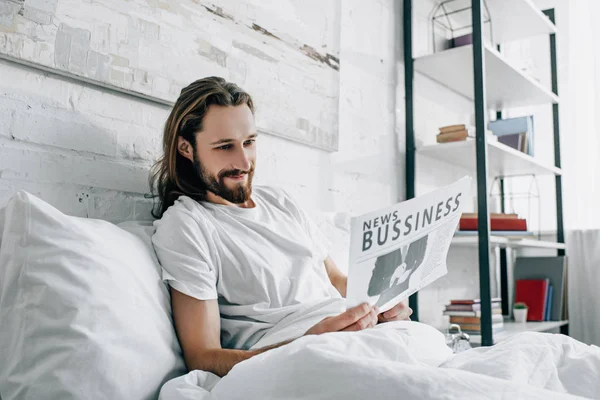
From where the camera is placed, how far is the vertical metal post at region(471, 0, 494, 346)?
201 centimetres

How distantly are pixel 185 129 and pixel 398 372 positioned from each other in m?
0.87

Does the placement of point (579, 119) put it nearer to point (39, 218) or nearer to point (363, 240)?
point (363, 240)

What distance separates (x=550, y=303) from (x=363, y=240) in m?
2.10

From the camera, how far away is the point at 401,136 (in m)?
2.41

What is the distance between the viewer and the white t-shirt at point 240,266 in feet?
3.62

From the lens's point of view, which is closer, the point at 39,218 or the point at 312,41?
the point at 39,218

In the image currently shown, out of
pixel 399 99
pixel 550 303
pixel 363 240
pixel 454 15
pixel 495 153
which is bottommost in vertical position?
pixel 550 303

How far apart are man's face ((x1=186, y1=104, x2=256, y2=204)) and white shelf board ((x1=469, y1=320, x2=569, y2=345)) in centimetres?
127

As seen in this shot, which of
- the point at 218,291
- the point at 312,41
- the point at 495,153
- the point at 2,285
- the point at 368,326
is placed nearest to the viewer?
the point at 2,285

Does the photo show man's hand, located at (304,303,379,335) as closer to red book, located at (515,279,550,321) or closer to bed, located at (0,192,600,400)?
bed, located at (0,192,600,400)

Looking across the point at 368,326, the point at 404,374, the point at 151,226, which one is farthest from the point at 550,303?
the point at 404,374

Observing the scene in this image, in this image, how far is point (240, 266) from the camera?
121 centimetres

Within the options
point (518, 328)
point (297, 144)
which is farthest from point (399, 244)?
point (518, 328)

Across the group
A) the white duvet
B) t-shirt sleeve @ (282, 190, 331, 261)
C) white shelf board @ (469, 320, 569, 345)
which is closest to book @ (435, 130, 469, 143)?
white shelf board @ (469, 320, 569, 345)
